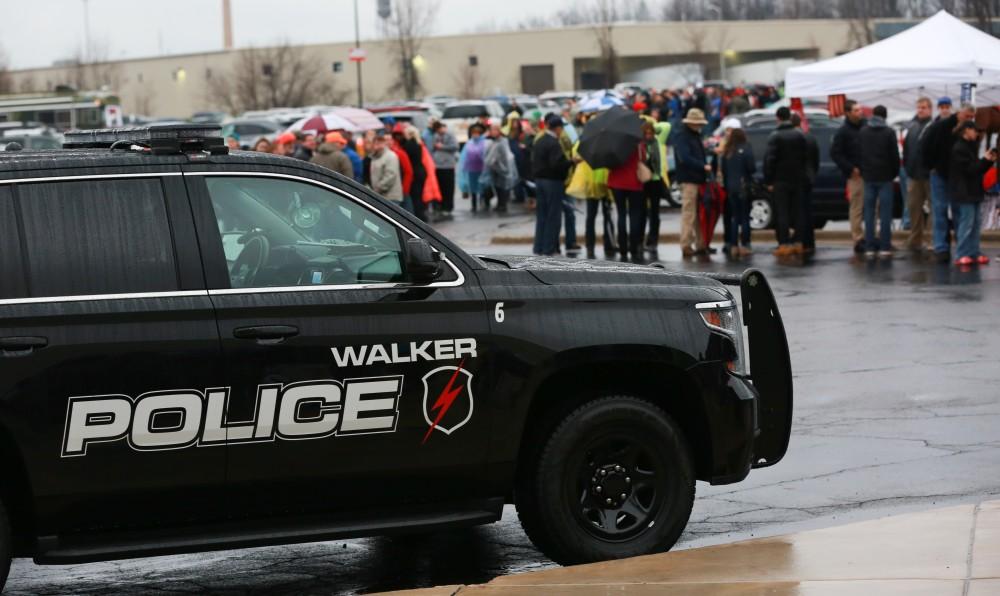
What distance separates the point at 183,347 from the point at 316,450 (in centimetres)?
67

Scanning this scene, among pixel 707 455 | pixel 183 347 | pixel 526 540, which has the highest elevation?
pixel 183 347

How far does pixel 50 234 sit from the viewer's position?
19.6 ft

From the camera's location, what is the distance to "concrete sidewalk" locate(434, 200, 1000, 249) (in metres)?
21.9

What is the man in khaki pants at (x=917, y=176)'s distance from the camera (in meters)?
19.3

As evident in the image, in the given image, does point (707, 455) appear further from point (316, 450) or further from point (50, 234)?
point (50, 234)

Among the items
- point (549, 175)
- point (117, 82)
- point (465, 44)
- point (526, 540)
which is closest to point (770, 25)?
point (465, 44)

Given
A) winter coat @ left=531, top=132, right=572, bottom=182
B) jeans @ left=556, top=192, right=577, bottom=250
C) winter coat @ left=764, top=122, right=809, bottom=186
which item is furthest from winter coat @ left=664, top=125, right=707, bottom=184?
jeans @ left=556, top=192, right=577, bottom=250

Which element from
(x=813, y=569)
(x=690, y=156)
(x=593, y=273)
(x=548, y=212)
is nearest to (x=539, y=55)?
(x=548, y=212)

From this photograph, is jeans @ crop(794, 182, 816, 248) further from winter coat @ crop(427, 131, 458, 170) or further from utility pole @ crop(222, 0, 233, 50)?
utility pole @ crop(222, 0, 233, 50)

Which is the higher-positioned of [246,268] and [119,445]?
[246,268]

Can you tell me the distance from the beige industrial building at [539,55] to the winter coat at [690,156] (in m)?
81.6

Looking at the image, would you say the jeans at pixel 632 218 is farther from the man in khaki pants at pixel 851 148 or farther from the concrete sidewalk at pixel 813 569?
the concrete sidewalk at pixel 813 569

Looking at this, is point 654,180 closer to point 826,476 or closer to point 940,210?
point 940,210

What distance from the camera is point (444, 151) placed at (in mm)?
29312
